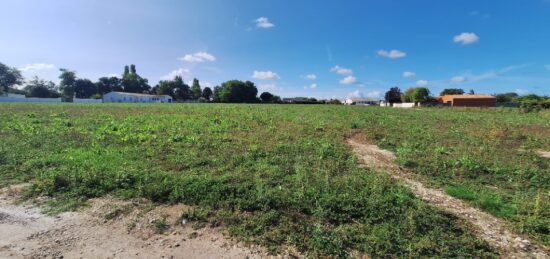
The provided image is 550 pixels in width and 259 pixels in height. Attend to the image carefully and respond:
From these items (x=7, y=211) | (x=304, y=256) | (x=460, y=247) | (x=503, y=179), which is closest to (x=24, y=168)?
(x=7, y=211)

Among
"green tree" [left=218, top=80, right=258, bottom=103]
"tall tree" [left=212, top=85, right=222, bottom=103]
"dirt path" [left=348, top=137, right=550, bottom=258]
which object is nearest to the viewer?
"dirt path" [left=348, top=137, right=550, bottom=258]

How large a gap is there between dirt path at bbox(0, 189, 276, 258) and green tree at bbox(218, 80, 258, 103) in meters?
88.7

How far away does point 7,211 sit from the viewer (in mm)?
4594

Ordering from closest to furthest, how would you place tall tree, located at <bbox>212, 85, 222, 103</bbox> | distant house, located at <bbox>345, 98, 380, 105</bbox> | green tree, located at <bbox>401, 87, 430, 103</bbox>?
green tree, located at <bbox>401, 87, 430, 103</bbox> < tall tree, located at <bbox>212, 85, 222, 103</bbox> < distant house, located at <bbox>345, 98, 380, 105</bbox>

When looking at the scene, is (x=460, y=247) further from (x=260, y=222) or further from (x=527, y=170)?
(x=527, y=170)

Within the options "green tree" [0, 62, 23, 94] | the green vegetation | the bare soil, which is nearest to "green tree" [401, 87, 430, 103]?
the bare soil

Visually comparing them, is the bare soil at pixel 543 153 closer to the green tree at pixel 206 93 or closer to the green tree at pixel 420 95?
the green tree at pixel 420 95

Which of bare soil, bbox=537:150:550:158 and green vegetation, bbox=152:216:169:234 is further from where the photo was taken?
bare soil, bbox=537:150:550:158

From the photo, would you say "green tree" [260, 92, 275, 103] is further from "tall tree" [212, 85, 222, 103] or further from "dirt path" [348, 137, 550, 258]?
"dirt path" [348, 137, 550, 258]

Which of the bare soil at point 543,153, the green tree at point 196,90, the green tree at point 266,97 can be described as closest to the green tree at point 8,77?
the green tree at point 196,90

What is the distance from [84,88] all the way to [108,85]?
33.4 ft

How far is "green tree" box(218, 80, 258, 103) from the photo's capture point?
9212 centimetres

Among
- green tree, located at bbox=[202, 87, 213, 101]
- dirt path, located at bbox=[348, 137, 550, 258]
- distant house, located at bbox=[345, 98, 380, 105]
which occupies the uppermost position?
green tree, located at bbox=[202, 87, 213, 101]

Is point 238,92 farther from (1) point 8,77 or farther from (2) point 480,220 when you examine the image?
(2) point 480,220
